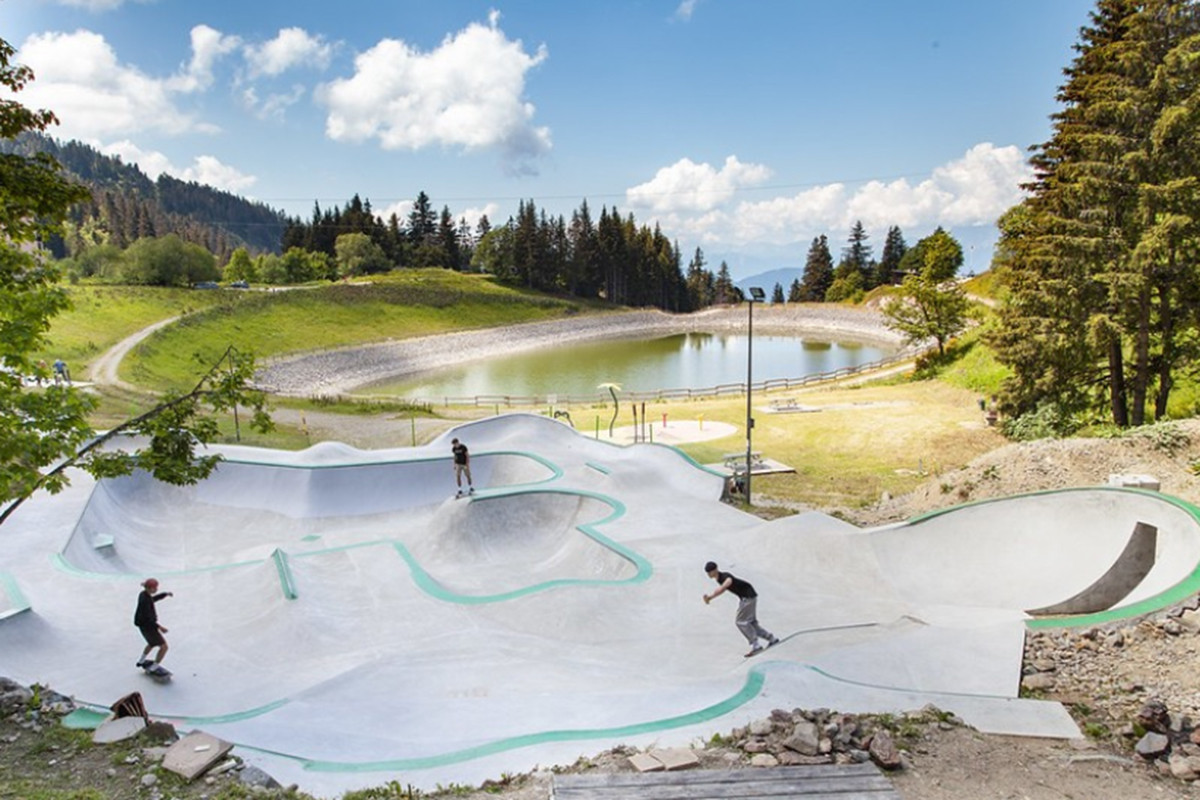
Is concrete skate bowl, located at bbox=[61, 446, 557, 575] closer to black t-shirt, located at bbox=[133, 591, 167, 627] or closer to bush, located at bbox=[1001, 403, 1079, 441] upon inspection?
black t-shirt, located at bbox=[133, 591, 167, 627]

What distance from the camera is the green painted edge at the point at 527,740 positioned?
652 centimetres

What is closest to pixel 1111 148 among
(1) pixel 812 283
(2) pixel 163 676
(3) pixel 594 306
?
(2) pixel 163 676

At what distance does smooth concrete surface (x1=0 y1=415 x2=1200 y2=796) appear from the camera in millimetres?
7539

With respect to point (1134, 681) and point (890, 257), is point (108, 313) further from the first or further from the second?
point (890, 257)

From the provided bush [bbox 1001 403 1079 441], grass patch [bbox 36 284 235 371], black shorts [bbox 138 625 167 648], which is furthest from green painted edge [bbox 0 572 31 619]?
grass patch [bbox 36 284 235 371]

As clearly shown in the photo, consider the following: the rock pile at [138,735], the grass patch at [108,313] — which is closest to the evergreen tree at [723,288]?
the grass patch at [108,313]

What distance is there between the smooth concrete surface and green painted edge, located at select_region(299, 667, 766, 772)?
32 millimetres

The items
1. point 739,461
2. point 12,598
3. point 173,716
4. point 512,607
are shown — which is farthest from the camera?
point 739,461

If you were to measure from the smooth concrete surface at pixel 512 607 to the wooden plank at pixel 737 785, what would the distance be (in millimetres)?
1067

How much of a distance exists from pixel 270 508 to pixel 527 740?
14177 mm

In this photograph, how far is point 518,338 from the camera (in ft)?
275

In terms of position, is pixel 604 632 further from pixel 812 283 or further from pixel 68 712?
pixel 812 283

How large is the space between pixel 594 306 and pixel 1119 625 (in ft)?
334

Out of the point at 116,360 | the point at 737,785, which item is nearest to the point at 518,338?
the point at 116,360
